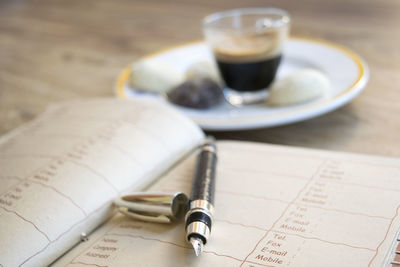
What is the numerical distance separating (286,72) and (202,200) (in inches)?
19.1

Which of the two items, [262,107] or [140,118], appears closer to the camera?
[140,118]

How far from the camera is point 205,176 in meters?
0.47

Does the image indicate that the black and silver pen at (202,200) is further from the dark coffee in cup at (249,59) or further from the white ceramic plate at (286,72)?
the dark coffee in cup at (249,59)

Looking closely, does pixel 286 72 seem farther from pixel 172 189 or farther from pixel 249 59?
pixel 172 189

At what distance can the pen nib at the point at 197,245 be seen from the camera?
1.22ft

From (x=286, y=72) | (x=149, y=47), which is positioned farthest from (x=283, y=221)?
(x=149, y=47)

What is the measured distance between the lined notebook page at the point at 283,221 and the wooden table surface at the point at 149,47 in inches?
5.3

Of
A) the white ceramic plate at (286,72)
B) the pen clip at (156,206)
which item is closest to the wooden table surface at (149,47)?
the white ceramic plate at (286,72)

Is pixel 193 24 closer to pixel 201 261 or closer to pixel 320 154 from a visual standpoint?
pixel 320 154

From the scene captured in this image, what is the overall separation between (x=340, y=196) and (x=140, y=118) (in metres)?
0.26


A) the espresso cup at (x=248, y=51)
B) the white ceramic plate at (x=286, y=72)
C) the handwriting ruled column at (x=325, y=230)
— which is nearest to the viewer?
the handwriting ruled column at (x=325, y=230)

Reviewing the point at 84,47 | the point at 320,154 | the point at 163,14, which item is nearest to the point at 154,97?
the point at 320,154

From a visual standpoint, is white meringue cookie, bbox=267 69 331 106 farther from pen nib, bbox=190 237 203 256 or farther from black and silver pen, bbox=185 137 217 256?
pen nib, bbox=190 237 203 256

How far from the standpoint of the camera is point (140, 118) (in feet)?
1.89
